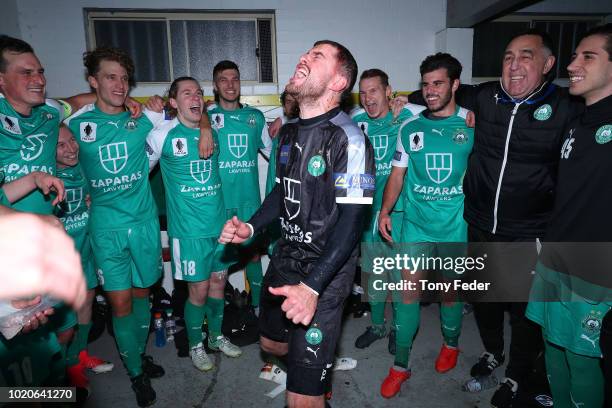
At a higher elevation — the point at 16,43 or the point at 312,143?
the point at 16,43

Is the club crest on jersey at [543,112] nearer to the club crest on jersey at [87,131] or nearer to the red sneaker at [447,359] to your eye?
the red sneaker at [447,359]

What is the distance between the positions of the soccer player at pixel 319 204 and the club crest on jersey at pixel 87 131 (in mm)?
1557

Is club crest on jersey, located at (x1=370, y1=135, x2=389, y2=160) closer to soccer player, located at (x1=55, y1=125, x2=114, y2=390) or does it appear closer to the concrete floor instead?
the concrete floor

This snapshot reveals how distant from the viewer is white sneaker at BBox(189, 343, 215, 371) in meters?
3.33

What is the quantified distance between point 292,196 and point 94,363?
8.49 feet

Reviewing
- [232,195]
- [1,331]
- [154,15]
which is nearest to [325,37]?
[154,15]

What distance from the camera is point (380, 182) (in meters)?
3.68

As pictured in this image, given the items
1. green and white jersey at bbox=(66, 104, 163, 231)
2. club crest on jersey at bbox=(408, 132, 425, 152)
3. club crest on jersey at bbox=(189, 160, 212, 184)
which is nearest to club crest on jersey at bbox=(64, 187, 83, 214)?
green and white jersey at bbox=(66, 104, 163, 231)

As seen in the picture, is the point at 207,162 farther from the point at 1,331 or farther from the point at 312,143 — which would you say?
the point at 1,331

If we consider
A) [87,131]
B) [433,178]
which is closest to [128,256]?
[87,131]

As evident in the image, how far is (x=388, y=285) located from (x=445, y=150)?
4.97 feet

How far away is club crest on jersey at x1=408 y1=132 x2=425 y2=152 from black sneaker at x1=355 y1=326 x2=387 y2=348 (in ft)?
5.95

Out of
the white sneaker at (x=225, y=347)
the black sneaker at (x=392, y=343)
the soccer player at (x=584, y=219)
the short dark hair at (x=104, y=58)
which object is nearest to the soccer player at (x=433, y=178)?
the black sneaker at (x=392, y=343)

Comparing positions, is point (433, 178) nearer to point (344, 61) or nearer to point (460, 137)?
Result: point (460, 137)
